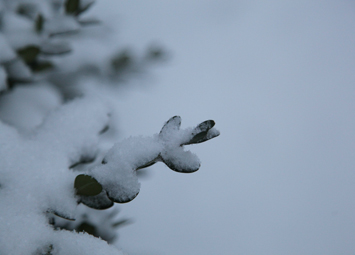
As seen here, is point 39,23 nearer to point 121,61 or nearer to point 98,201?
point 121,61

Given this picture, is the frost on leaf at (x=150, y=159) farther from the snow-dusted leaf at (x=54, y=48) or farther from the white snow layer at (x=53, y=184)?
the snow-dusted leaf at (x=54, y=48)

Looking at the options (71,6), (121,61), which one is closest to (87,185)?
(71,6)

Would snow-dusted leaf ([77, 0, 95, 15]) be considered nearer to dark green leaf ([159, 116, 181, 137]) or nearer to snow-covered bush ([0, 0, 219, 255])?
snow-covered bush ([0, 0, 219, 255])

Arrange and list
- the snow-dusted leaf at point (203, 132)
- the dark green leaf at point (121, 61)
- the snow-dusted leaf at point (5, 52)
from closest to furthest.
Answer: the snow-dusted leaf at point (203, 132)
the snow-dusted leaf at point (5, 52)
the dark green leaf at point (121, 61)

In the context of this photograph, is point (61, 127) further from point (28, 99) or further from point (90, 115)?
point (28, 99)

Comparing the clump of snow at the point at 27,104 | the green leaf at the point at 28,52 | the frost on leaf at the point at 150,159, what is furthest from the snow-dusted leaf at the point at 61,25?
the frost on leaf at the point at 150,159

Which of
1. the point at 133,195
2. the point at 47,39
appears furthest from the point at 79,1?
the point at 133,195

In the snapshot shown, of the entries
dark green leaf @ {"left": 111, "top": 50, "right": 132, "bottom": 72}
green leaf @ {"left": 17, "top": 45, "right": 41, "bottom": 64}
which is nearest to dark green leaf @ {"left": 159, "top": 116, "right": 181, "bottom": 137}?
green leaf @ {"left": 17, "top": 45, "right": 41, "bottom": 64}
